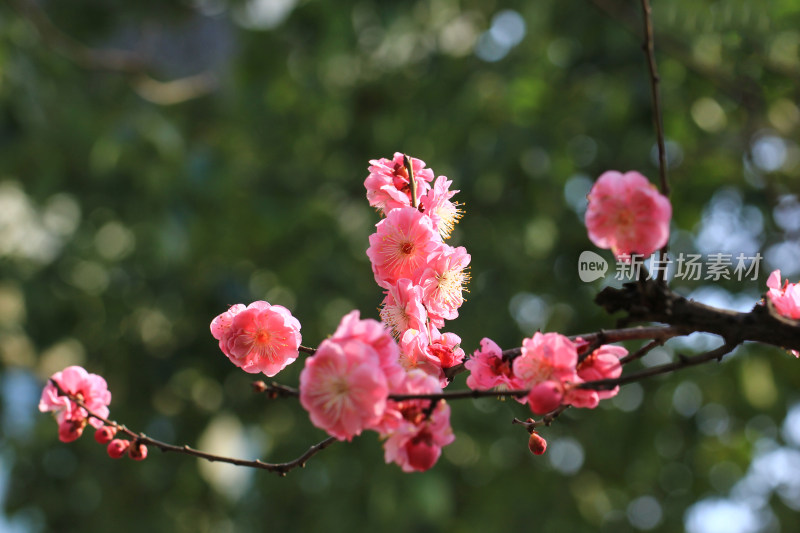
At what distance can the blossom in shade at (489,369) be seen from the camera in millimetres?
727

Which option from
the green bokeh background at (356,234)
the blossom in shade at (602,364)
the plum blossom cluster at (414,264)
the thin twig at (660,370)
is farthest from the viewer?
the green bokeh background at (356,234)

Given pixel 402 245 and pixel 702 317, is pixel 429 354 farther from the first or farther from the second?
pixel 702 317

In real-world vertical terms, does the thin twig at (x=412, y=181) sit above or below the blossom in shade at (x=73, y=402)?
above

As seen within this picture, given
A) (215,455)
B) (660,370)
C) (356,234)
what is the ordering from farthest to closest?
(356,234), (215,455), (660,370)

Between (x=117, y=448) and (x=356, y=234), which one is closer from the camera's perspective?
(x=117, y=448)

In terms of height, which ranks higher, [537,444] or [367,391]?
[367,391]

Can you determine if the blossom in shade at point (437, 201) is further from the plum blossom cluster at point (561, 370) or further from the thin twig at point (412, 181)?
the plum blossom cluster at point (561, 370)

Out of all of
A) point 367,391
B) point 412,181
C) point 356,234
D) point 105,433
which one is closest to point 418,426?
point 367,391

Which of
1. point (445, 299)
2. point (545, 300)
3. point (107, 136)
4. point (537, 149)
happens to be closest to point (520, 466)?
point (545, 300)

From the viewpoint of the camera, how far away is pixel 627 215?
1.98 feet

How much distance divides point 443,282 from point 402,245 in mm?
60

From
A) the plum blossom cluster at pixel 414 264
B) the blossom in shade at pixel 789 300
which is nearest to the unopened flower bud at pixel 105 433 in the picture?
the plum blossom cluster at pixel 414 264

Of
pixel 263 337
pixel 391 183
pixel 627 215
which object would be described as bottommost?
pixel 263 337

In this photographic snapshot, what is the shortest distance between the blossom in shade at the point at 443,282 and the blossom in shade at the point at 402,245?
11 millimetres
